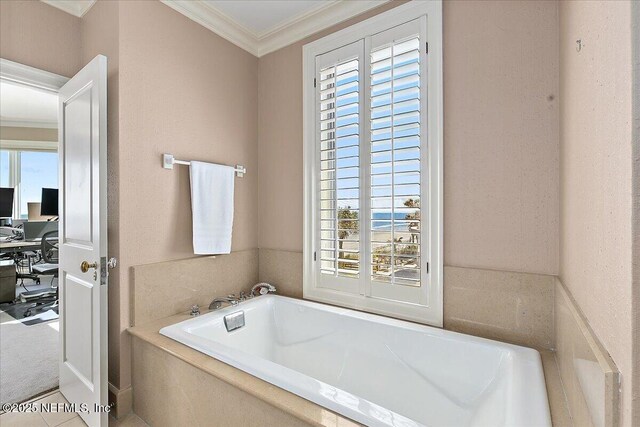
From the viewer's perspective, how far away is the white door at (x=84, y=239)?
5.30 feet

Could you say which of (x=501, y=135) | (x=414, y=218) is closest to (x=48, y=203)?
(x=414, y=218)

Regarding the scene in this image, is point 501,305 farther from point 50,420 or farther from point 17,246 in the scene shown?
point 17,246

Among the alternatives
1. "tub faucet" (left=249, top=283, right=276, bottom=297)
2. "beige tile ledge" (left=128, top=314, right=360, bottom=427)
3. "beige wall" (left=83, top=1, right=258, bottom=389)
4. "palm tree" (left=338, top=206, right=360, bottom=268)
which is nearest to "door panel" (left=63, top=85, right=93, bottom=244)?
"beige wall" (left=83, top=1, right=258, bottom=389)

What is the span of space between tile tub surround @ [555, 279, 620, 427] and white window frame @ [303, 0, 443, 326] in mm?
591

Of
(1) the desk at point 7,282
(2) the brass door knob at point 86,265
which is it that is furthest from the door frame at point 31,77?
(1) the desk at point 7,282

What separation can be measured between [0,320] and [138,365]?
9.03 ft

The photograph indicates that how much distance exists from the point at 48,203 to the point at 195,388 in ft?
16.4

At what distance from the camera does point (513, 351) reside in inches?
54.7

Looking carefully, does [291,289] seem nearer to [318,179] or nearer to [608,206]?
[318,179]

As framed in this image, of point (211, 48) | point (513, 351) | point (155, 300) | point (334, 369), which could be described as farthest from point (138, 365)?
point (211, 48)

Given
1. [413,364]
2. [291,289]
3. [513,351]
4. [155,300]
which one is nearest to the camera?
[513,351]

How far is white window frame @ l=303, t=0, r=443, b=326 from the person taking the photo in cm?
172

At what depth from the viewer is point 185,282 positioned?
6.71 ft

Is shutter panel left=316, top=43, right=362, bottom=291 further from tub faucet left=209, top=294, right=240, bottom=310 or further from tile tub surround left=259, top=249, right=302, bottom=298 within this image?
tub faucet left=209, top=294, right=240, bottom=310
